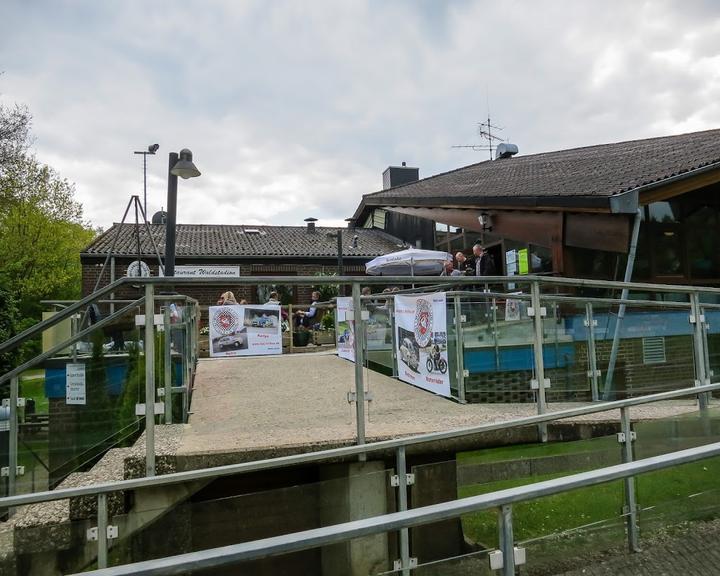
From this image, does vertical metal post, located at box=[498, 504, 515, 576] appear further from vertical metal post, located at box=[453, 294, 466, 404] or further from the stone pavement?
vertical metal post, located at box=[453, 294, 466, 404]

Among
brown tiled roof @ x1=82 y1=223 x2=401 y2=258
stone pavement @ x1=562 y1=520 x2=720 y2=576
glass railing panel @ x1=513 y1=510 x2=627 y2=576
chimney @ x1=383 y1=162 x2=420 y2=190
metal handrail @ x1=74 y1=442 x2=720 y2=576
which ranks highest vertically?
chimney @ x1=383 y1=162 x2=420 y2=190

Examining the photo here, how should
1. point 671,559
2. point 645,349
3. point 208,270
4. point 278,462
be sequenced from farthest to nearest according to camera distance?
point 208,270 < point 645,349 < point 278,462 < point 671,559

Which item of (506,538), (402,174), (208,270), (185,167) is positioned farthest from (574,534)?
(402,174)

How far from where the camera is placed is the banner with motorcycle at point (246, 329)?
4.95m

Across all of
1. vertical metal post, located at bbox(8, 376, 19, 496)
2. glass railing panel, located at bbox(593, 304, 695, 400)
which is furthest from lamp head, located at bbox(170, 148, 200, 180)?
glass railing panel, located at bbox(593, 304, 695, 400)

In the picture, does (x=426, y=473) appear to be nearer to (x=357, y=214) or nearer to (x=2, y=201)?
(x=2, y=201)

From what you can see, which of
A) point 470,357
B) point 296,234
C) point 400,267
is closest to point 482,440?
point 470,357

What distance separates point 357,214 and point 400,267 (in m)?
15.7

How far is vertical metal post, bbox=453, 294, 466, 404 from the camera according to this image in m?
5.54

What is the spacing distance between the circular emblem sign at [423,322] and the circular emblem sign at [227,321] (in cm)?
175

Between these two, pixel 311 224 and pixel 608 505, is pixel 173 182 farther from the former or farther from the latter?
pixel 311 224

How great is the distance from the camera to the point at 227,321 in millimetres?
5039

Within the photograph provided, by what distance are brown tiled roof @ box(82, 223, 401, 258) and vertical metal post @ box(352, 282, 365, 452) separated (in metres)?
20.4

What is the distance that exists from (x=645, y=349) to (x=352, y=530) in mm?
5073
